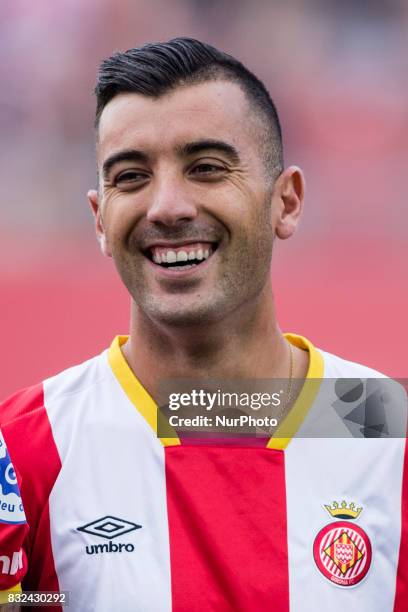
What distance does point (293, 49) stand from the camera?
795 cm

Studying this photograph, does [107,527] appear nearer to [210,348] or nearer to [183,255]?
[210,348]

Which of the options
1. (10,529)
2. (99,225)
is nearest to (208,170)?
(99,225)

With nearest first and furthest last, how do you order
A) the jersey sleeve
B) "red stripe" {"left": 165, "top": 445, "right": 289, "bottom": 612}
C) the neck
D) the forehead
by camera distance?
the jersey sleeve < "red stripe" {"left": 165, "top": 445, "right": 289, "bottom": 612} < the forehead < the neck

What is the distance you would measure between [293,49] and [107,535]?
6.59 m

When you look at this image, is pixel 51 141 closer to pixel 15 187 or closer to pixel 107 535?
pixel 15 187

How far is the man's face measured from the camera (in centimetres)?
207

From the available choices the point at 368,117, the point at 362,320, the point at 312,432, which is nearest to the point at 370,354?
the point at 362,320

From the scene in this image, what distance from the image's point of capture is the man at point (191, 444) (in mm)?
2020

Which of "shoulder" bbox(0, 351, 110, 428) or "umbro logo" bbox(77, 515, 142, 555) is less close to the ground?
"shoulder" bbox(0, 351, 110, 428)

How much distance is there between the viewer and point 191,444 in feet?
7.11

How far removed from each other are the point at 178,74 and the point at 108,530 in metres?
1.07

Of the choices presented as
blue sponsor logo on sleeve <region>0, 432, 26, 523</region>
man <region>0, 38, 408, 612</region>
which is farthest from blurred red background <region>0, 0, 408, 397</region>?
blue sponsor logo on sleeve <region>0, 432, 26, 523</region>

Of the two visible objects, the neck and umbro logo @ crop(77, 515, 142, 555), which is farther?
the neck

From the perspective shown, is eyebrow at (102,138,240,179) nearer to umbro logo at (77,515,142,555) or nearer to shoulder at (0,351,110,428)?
shoulder at (0,351,110,428)
